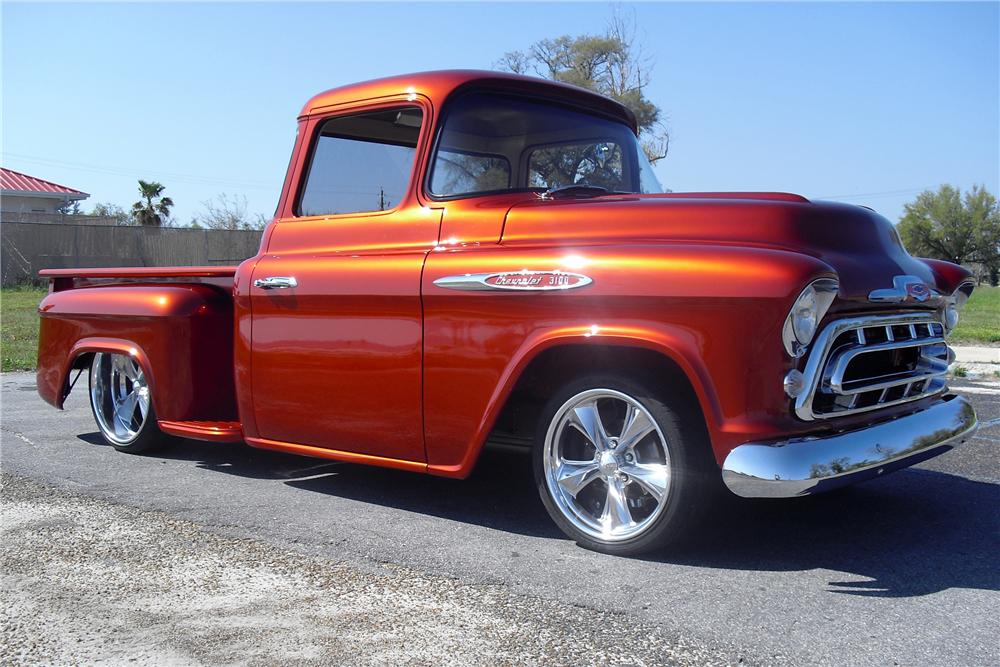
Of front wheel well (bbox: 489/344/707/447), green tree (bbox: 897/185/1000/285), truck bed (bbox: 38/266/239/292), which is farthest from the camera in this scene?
green tree (bbox: 897/185/1000/285)

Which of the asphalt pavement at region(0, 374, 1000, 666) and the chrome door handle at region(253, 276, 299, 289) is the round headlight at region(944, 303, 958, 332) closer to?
the asphalt pavement at region(0, 374, 1000, 666)

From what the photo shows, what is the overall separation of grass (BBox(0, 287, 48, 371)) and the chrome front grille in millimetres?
9171

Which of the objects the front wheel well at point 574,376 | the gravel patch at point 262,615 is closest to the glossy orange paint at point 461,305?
the front wheel well at point 574,376

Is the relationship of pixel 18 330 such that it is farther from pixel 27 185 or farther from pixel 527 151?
pixel 27 185

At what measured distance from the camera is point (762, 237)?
11.8 ft

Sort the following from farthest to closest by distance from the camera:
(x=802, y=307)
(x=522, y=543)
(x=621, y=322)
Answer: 1. (x=522, y=543)
2. (x=621, y=322)
3. (x=802, y=307)

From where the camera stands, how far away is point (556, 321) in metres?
3.75

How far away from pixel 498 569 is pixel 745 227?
1.58 meters

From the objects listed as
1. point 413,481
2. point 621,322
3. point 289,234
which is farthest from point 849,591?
point 289,234

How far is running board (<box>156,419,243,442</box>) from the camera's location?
511 centimetres

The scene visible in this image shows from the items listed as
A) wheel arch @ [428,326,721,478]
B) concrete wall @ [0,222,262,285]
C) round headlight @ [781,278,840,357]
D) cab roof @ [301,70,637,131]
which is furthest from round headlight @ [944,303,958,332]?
concrete wall @ [0,222,262,285]

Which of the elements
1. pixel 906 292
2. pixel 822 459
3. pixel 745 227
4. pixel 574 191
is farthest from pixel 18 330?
pixel 822 459

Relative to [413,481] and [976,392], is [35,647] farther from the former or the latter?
[976,392]

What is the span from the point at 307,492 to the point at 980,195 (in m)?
69.9
